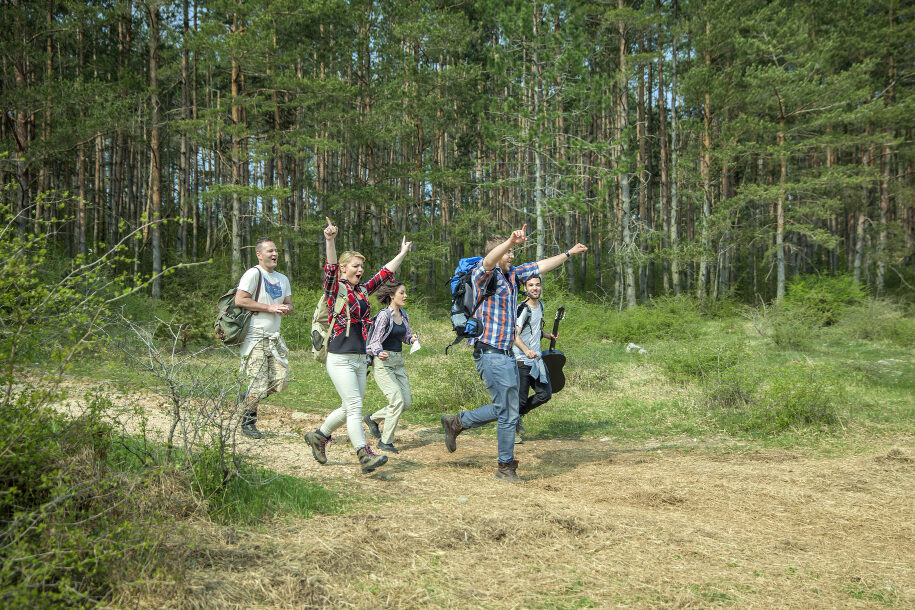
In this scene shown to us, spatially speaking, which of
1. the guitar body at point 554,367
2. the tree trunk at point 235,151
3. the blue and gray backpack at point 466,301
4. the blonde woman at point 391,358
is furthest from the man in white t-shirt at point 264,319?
the tree trunk at point 235,151

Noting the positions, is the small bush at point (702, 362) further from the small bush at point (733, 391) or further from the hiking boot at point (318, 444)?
the hiking boot at point (318, 444)

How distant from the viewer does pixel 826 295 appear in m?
21.4

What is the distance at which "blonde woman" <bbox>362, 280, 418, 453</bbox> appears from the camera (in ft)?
20.5

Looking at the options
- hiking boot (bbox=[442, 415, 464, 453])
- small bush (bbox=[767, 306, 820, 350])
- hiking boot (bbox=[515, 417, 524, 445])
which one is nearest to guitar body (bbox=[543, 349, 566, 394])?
hiking boot (bbox=[515, 417, 524, 445])

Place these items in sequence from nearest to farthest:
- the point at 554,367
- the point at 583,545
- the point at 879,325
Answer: the point at 583,545 < the point at 554,367 < the point at 879,325

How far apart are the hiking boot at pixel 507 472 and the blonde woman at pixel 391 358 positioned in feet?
4.40

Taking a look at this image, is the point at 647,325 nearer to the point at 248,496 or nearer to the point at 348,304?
the point at 348,304

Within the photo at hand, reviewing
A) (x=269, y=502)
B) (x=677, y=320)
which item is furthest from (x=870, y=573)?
(x=677, y=320)

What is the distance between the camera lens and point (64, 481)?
2.92 m

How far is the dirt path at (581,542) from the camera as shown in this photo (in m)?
3.03

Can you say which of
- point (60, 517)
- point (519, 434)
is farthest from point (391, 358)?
point (60, 517)

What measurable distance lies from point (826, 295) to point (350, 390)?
21.3 m

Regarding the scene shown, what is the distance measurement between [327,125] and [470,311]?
21525mm

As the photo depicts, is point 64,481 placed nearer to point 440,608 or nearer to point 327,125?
point 440,608
